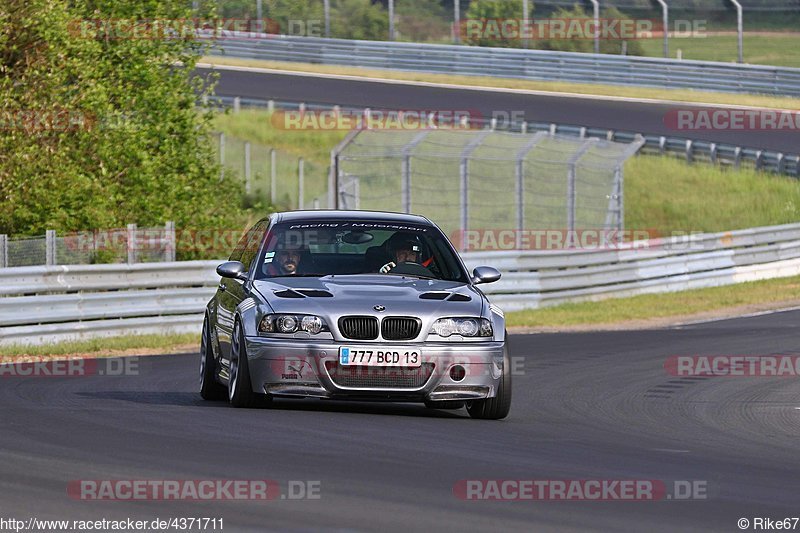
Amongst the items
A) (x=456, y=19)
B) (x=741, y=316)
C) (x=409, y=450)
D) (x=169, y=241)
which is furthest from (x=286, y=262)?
(x=456, y=19)

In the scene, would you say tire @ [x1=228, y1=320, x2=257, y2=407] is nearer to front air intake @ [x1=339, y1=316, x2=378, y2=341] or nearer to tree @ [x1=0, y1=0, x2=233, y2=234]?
front air intake @ [x1=339, y1=316, x2=378, y2=341]

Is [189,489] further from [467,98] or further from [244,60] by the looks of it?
[244,60]

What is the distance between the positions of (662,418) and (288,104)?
3141cm

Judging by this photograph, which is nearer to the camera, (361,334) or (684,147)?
(361,334)

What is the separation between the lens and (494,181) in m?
34.4

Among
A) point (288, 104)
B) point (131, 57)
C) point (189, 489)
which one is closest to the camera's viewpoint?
point (189, 489)

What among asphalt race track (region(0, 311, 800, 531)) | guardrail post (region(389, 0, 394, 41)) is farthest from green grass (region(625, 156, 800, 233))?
asphalt race track (region(0, 311, 800, 531))

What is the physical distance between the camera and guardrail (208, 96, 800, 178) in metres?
38.2

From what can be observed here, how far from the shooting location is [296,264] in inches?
442

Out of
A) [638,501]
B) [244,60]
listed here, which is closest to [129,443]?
[638,501]

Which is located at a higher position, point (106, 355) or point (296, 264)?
point (296, 264)
